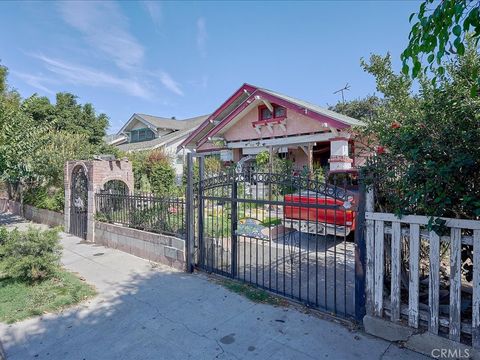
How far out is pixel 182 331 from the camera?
138 inches

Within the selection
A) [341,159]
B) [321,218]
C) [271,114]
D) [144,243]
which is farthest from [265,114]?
[144,243]

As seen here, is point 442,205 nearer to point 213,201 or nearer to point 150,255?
point 213,201

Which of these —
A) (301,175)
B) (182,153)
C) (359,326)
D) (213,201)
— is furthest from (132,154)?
(359,326)

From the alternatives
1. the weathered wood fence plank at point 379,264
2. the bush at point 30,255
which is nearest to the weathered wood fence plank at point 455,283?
the weathered wood fence plank at point 379,264

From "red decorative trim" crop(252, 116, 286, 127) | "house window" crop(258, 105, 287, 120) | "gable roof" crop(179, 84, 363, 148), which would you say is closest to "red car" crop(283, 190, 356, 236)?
"gable roof" crop(179, 84, 363, 148)

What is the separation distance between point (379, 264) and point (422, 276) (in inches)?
35.8

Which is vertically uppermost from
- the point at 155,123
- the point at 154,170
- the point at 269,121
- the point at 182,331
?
the point at 155,123

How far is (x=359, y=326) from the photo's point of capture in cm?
341

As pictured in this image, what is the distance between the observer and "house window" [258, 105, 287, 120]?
1534cm

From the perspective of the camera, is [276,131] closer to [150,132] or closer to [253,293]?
[253,293]

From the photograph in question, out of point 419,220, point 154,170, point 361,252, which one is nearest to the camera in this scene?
point 419,220

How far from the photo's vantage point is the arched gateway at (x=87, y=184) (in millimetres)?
8312

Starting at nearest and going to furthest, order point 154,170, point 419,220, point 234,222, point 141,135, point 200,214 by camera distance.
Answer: point 419,220, point 234,222, point 200,214, point 154,170, point 141,135

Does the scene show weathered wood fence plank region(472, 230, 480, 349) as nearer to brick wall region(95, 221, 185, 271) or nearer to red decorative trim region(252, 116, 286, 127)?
brick wall region(95, 221, 185, 271)
